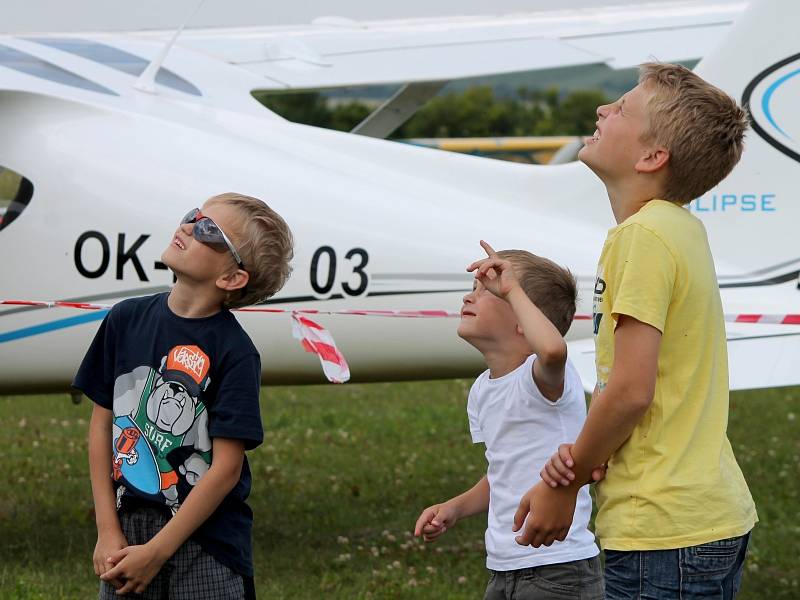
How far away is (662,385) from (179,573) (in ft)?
3.82

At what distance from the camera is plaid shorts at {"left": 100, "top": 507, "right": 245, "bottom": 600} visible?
9.13ft

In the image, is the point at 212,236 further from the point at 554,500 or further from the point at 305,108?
the point at 305,108

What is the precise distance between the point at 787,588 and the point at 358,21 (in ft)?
18.9

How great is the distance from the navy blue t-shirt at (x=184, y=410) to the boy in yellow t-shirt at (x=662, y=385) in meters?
0.73

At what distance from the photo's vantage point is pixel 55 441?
8320 mm

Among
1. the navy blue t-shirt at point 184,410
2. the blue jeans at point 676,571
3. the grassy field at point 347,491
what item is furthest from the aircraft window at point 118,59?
the blue jeans at point 676,571

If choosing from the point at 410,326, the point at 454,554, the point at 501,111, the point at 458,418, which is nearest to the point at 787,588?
the point at 454,554

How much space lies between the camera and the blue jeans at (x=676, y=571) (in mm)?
2367

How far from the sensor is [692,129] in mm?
2381

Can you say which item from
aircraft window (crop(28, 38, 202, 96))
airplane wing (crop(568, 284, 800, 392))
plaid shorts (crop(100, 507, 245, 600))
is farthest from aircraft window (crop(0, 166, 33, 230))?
plaid shorts (crop(100, 507, 245, 600))

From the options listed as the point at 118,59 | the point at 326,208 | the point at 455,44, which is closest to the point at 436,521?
the point at 326,208

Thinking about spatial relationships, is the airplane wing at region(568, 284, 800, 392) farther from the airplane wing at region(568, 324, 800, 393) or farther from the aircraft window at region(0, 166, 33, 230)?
the aircraft window at region(0, 166, 33, 230)

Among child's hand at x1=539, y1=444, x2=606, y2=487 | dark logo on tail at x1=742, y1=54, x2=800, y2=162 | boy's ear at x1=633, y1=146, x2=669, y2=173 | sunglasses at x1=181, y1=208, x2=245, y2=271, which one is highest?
dark logo on tail at x1=742, y1=54, x2=800, y2=162

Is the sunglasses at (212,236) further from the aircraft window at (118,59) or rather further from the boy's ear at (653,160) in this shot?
the aircraft window at (118,59)
